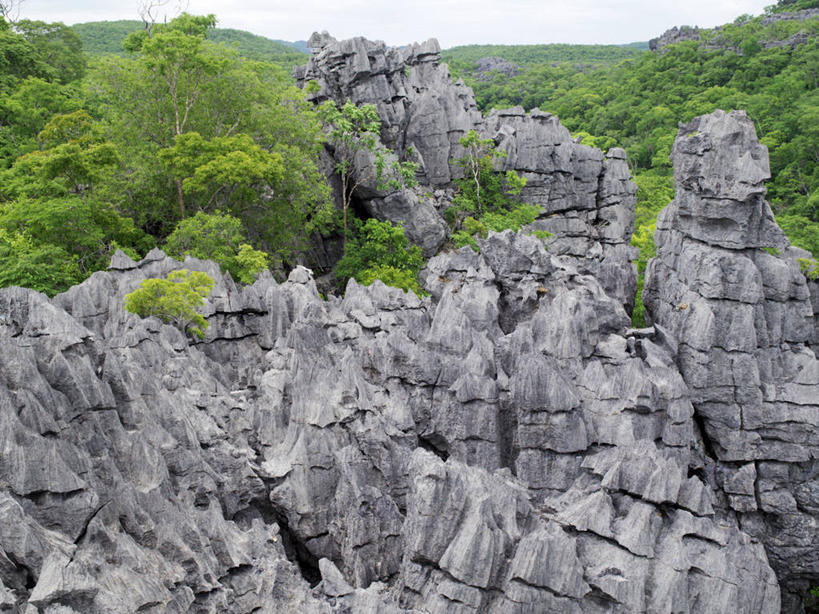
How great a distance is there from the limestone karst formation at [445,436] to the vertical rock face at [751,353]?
0.07 metres

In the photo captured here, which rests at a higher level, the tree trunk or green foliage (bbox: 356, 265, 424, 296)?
the tree trunk

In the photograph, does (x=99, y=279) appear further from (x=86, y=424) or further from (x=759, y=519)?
(x=759, y=519)

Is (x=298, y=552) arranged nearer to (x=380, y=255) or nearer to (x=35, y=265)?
(x=35, y=265)

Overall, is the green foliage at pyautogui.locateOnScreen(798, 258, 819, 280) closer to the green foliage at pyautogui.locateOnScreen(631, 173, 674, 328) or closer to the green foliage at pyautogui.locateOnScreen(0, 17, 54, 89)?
the green foliage at pyautogui.locateOnScreen(631, 173, 674, 328)

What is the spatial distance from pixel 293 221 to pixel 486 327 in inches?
557

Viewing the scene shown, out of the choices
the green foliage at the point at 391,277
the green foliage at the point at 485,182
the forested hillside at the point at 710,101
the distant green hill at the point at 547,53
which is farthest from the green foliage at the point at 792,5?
the green foliage at the point at 391,277

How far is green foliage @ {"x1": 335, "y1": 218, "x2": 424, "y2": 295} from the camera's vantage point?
3106cm

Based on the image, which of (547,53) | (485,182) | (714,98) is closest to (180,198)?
(485,182)

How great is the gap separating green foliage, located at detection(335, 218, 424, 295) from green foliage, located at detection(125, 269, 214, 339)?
1245 centimetres

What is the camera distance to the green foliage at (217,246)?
80.0 feet

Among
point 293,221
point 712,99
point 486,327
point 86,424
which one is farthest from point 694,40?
point 86,424

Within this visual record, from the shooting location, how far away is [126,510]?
9.70 m

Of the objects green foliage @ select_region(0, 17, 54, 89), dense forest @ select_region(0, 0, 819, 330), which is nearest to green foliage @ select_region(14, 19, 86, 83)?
dense forest @ select_region(0, 0, 819, 330)

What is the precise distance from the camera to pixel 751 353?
59.9ft
